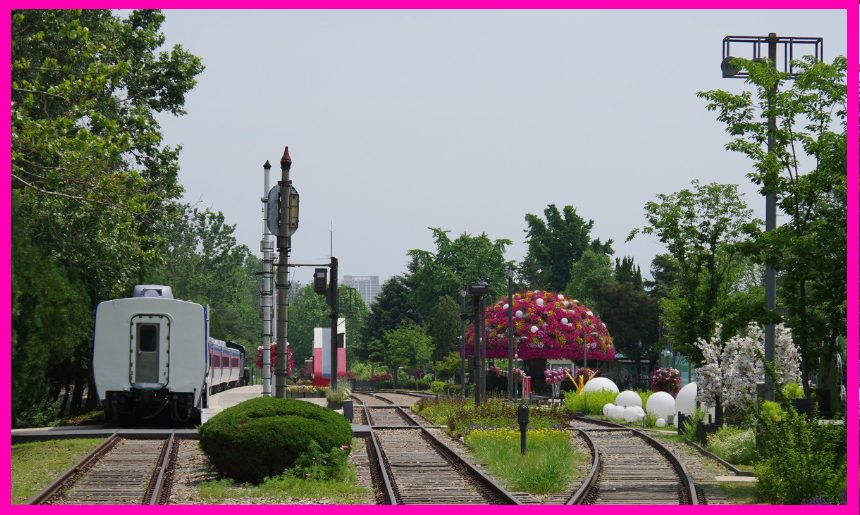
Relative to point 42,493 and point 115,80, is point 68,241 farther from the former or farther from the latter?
point 42,493

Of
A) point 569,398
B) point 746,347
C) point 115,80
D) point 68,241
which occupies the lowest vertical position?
point 569,398

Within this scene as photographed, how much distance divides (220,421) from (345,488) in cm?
254

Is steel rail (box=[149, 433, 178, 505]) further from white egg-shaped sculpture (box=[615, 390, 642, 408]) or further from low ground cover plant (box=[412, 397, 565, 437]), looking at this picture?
white egg-shaped sculpture (box=[615, 390, 642, 408])

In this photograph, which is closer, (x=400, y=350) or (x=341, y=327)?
(x=341, y=327)

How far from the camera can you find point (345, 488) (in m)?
12.4

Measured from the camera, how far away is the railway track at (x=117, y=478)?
1176 cm

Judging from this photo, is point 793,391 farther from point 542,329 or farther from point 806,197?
point 542,329

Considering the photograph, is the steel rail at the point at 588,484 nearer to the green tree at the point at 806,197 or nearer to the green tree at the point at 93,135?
the green tree at the point at 806,197

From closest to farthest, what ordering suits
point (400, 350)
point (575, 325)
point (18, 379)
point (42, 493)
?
1. point (42, 493)
2. point (18, 379)
3. point (575, 325)
4. point (400, 350)

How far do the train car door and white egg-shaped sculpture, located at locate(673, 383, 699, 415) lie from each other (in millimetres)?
13597

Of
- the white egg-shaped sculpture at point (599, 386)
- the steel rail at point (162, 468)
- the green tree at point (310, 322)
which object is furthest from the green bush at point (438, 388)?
the green tree at point (310, 322)

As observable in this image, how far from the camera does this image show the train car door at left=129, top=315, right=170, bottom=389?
21562mm

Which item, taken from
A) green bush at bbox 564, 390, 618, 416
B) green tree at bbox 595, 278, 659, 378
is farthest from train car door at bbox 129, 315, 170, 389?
green tree at bbox 595, 278, 659, 378

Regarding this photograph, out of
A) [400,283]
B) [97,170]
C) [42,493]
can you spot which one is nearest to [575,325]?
[97,170]
